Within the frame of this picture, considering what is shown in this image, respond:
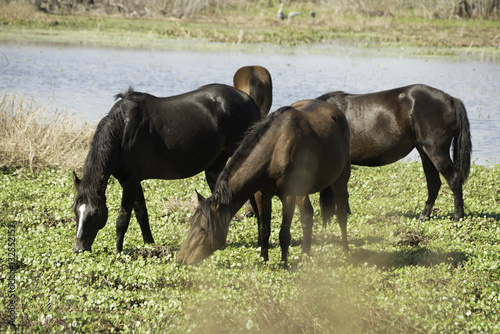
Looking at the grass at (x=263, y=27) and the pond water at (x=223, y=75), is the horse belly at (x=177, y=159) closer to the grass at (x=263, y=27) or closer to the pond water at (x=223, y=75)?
the pond water at (x=223, y=75)

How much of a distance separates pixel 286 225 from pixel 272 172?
0.72 metres

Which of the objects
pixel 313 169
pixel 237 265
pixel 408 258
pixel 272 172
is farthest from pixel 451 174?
pixel 237 265

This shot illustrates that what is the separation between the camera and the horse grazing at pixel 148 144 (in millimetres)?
6301

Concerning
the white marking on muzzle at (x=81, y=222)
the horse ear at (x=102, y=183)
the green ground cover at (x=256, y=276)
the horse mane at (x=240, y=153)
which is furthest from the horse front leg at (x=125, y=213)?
the horse mane at (x=240, y=153)

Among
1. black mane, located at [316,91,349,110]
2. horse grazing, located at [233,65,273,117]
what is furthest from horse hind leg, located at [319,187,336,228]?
horse grazing, located at [233,65,273,117]

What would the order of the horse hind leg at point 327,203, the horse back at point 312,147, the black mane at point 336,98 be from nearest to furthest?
1. the horse back at point 312,147
2. the horse hind leg at point 327,203
3. the black mane at point 336,98

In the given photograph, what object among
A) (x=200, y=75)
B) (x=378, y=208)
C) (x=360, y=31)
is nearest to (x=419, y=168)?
(x=378, y=208)

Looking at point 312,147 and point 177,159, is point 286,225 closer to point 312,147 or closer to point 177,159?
point 312,147

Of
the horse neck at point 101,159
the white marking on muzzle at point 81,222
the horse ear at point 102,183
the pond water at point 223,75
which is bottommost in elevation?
the pond water at point 223,75

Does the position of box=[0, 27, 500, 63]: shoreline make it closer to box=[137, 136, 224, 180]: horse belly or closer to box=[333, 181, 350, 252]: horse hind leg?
box=[137, 136, 224, 180]: horse belly

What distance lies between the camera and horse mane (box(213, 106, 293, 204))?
18.7 feet

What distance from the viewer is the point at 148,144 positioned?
22.6 ft

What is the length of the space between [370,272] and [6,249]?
13.5 feet

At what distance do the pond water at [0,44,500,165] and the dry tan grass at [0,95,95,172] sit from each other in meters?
3.13
